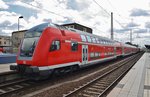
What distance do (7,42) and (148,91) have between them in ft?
284

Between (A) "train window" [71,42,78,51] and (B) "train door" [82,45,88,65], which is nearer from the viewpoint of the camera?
(A) "train window" [71,42,78,51]

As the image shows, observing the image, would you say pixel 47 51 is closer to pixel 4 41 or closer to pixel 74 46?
pixel 74 46

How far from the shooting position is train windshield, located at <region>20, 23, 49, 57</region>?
1127cm

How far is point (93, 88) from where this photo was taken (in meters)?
10.5

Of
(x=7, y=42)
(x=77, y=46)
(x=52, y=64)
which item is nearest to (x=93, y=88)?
(x=52, y=64)

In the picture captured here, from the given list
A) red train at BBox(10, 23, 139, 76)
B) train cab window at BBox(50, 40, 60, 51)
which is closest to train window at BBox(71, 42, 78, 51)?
red train at BBox(10, 23, 139, 76)

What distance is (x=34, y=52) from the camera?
1087 cm

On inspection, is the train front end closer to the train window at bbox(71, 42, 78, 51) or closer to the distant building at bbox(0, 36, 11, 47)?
the train window at bbox(71, 42, 78, 51)

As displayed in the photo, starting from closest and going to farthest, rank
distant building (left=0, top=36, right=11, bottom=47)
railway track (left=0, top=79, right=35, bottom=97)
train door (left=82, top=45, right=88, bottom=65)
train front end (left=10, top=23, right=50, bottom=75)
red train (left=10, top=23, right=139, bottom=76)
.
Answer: railway track (left=0, top=79, right=35, bottom=97), train front end (left=10, top=23, right=50, bottom=75), red train (left=10, top=23, right=139, bottom=76), train door (left=82, top=45, right=88, bottom=65), distant building (left=0, top=36, right=11, bottom=47)

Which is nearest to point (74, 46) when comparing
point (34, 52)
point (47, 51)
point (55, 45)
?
point (55, 45)

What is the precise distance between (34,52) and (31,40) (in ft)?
3.58

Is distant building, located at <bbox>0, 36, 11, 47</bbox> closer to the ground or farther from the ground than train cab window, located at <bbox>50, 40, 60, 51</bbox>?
farther from the ground

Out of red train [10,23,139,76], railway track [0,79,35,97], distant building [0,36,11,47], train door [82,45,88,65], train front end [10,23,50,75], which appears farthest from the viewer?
distant building [0,36,11,47]

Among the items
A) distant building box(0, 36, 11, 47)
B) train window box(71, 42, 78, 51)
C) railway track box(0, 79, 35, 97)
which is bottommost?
railway track box(0, 79, 35, 97)
